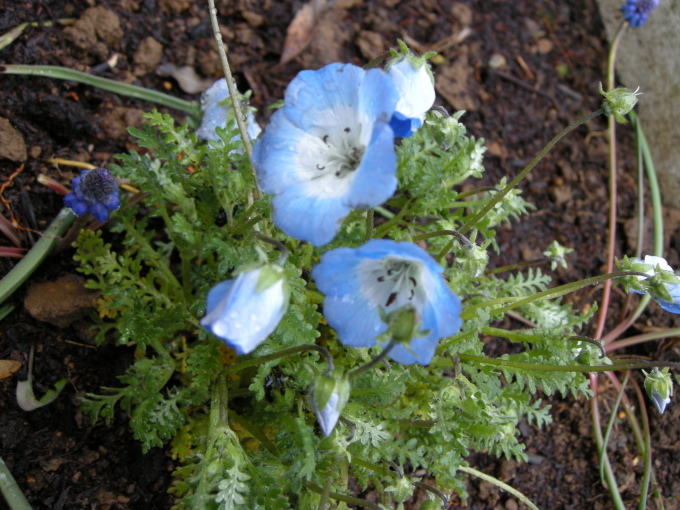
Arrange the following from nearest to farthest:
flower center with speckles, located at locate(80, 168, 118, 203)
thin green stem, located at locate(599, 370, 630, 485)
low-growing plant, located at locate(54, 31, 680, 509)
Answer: low-growing plant, located at locate(54, 31, 680, 509) < flower center with speckles, located at locate(80, 168, 118, 203) < thin green stem, located at locate(599, 370, 630, 485)

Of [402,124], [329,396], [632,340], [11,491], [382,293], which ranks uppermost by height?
[402,124]

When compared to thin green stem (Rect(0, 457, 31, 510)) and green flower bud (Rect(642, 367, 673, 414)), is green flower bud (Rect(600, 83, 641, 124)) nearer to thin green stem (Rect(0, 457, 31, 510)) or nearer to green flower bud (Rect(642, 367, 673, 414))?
green flower bud (Rect(642, 367, 673, 414))

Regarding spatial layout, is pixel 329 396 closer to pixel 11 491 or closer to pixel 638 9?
pixel 11 491

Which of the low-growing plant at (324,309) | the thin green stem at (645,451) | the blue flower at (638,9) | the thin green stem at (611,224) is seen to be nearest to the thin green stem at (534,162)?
the low-growing plant at (324,309)

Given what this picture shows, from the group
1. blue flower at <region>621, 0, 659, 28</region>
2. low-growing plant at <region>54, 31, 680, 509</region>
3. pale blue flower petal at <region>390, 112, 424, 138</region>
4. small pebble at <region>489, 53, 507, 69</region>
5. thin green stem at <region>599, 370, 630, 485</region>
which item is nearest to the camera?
low-growing plant at <region>54, 31, 680, 509</region>

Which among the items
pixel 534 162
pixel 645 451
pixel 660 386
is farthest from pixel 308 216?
pixel 645 451

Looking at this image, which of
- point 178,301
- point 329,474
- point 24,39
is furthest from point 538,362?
point 24,39

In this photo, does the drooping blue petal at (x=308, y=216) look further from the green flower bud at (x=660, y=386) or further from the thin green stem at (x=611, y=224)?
the thin green stem at (x=611, y=224)

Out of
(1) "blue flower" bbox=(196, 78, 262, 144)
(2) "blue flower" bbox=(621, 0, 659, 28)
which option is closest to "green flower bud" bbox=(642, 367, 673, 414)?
(1) "blue flower" bbox=(196, 78, 262, 144)
